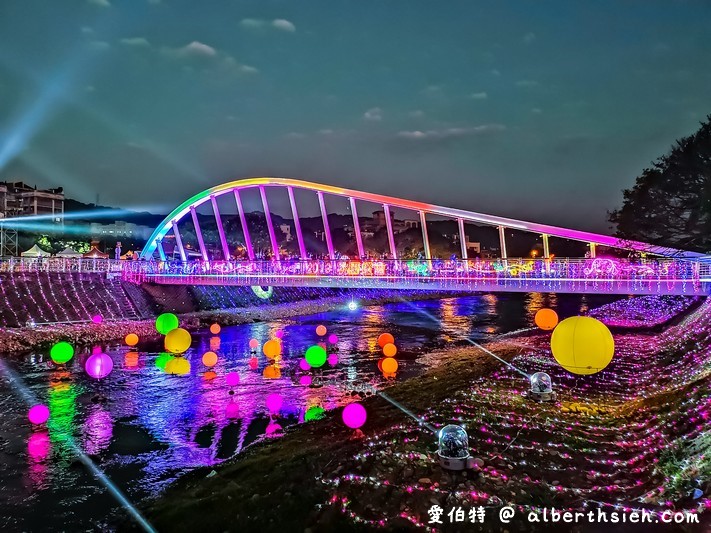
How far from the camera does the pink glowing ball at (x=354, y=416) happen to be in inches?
543

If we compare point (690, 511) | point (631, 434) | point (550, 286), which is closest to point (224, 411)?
point (631, 434)

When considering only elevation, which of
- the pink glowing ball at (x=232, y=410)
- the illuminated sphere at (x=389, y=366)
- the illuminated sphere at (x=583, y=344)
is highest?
the illuminated sphere at (x=583, y=344)

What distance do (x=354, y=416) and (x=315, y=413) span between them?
194 cm

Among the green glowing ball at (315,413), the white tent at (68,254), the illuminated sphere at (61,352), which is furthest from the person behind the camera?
the white tent at (68,254)

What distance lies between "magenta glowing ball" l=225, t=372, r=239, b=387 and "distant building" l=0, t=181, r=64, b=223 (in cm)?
7961

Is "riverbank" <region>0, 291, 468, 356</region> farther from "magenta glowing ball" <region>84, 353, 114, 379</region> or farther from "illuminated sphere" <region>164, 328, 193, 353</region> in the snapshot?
"illuminated sphere" <region>164, 328, 193, 353</region>

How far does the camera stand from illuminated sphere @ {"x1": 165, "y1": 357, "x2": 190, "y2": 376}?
869 inches

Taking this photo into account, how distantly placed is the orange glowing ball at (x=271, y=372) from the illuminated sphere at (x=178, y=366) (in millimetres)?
3353

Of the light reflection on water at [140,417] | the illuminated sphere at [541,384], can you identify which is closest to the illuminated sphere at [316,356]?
the light reflection on water at [140,417]

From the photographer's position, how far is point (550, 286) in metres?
25.9

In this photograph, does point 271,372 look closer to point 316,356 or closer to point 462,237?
point 316,356

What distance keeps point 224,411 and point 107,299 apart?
85.9ft

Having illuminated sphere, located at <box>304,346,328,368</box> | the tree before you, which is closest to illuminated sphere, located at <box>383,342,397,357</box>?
illuminated sphere, located at <box>304,346,328,368</box>

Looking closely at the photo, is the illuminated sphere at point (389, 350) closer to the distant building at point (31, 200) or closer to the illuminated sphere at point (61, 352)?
the illuminated sphere at point (61, 352)
